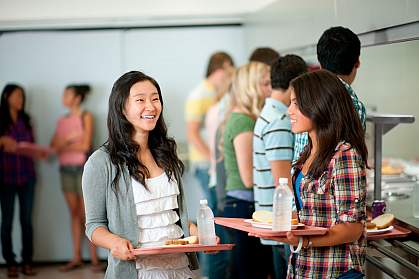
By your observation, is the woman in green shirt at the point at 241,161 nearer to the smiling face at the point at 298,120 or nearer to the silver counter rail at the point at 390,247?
the silver counter rail at the point at 390,247

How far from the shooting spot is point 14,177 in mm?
7141

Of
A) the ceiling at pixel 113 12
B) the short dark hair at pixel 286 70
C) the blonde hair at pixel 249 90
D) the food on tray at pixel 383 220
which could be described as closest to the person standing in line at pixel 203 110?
the ceiling at pixel 113 12

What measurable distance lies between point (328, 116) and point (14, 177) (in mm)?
4998

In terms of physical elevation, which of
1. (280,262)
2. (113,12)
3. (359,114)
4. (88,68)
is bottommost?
(280,262)

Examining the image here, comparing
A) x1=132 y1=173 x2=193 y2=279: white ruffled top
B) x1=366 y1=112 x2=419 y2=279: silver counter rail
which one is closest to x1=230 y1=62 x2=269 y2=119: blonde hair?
x1=366 y1=112 x2=419 y2=279: silver counter rail

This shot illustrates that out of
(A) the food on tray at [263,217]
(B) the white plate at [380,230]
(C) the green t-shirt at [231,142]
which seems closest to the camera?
(A) the food on tray at [263,217]

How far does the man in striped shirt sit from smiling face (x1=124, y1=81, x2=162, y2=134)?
0.96 metres

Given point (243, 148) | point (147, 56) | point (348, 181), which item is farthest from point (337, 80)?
point (147, 56)

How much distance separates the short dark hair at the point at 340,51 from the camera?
3045 mm

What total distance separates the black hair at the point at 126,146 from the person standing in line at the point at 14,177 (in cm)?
451

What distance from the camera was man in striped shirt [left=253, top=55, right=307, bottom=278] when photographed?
3.65 meters

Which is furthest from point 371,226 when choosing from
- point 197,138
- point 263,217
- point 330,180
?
point 197,138

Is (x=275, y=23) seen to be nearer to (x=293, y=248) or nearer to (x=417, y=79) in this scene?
(x=417, y=79)

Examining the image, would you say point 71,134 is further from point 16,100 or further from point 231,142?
point 231,142
